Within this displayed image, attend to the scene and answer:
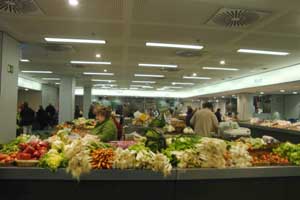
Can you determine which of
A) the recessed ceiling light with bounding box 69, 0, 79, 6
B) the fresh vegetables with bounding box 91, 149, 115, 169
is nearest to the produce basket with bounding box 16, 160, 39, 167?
the fresh vegetables with bounding box 91, 149, 115, 169

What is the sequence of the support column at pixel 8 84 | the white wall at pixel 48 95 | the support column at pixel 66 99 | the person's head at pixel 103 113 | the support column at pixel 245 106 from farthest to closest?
the white wall at pixel 48 95 → the support column at pixel 245 106 → the support column at pixel 66 99 → the support column at pixel 8 84 → the person's head at pixel 103 113

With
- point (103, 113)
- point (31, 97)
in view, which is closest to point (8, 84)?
point (103, 113)

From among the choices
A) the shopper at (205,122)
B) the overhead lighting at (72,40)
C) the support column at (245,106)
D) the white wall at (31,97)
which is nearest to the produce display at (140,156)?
the overhead lighting at (72,40)

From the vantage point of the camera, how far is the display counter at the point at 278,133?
361 inches

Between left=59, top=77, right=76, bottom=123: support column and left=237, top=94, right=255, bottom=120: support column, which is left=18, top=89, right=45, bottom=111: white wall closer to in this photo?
left=59, top=77, right=76, bottom=123: support column

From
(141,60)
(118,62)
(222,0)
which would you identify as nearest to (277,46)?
(222,0)

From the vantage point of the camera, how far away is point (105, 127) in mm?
5172

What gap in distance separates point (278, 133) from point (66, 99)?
928 centimetres

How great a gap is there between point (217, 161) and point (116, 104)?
22.1 metres

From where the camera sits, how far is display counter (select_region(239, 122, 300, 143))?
9.18m

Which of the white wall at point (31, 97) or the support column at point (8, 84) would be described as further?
the white wall at point (31, 97)

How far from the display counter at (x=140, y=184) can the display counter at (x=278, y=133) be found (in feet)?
21.3

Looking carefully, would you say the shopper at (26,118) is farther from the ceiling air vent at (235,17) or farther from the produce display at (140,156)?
the ceiling air vent at (235,17)

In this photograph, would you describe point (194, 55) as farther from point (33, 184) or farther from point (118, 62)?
point (33, 184)
